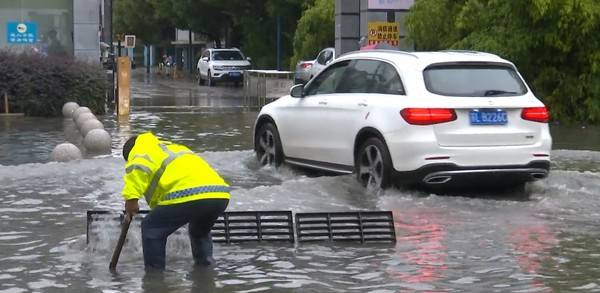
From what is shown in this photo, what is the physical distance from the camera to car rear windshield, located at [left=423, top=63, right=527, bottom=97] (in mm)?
9594

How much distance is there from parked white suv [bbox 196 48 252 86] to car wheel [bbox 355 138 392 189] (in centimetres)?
3336

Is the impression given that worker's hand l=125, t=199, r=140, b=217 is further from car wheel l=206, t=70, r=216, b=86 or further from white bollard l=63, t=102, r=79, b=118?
car wheel l=206, t=70, r=216, b=86

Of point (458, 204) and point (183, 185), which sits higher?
point (183, 185)

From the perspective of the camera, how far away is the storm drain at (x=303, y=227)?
769 cm

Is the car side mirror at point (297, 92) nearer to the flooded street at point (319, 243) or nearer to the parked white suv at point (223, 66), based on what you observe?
the flooded street at point (319, 243)

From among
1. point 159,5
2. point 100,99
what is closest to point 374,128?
point 100,99

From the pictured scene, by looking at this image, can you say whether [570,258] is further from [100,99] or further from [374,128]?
[100,99]

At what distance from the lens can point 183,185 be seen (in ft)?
20.6

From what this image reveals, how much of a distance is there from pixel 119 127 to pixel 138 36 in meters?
58.6

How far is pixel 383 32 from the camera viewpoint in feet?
76.6

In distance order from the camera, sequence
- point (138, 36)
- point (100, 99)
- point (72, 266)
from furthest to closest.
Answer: point (138, 36)
point (100, 99)
point (72, 266)

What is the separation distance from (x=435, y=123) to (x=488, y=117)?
0.58m

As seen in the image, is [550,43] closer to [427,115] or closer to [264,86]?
[264,86]

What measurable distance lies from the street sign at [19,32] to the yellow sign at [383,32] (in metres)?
8.30
